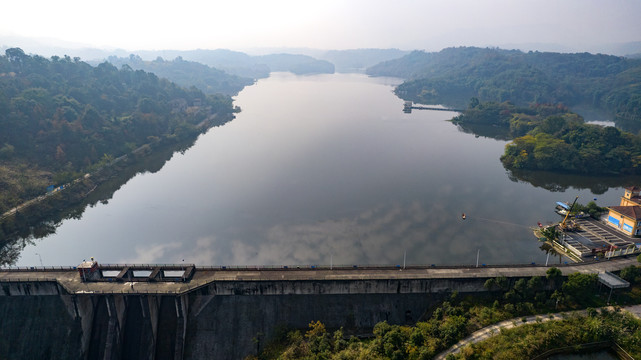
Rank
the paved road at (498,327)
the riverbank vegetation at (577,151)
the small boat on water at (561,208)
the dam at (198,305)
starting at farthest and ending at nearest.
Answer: the riverbank vegetation at (577,151), the small boat on water at (561,208), the dam at (198,305), the paved road at (498,327)

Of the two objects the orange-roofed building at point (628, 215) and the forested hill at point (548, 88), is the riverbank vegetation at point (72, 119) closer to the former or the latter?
the orange-roofed building at point (628, 215)

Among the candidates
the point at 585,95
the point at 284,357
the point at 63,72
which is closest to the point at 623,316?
the point at 284,357

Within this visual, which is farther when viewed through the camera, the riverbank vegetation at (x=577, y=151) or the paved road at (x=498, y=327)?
the riverbank vegetation at (x=577, y=151)

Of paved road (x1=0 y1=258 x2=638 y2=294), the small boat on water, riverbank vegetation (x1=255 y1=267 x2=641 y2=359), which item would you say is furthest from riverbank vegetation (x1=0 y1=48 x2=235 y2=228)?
the small boat on water

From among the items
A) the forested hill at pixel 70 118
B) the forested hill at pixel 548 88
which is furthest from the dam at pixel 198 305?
the forested hill at pixel 548 88

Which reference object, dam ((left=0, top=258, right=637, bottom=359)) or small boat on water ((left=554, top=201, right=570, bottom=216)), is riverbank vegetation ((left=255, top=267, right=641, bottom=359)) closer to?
dam ((left=0, top=258, right=637, bottom=359))

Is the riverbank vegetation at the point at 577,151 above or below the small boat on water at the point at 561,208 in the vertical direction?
above
